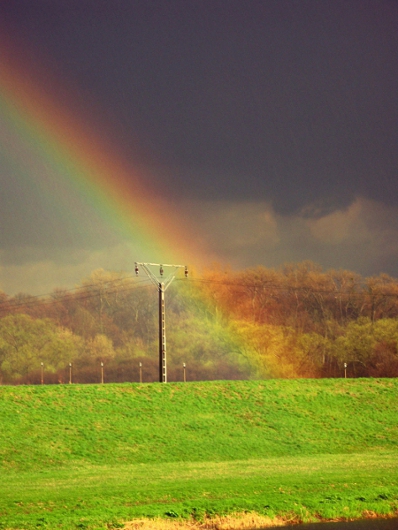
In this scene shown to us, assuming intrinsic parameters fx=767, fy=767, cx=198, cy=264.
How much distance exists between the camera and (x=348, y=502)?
100 ft

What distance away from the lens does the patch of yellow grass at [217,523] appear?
88.4ft

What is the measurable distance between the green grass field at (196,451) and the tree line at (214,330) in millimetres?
37336

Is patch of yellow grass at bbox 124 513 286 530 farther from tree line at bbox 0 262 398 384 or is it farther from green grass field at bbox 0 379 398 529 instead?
tree line at bbox 0 262 398 384

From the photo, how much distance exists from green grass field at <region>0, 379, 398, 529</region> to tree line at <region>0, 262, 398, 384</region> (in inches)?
1470

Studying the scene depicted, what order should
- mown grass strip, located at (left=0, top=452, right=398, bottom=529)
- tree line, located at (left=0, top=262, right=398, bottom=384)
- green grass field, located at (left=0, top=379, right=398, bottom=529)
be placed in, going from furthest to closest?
tree line, located at (left=0, top=262, right=398, bottom=384)
green grass field, located at (left=0, top=379, right=398, bottom=529)
mown grass strip, located at (left=0, top=452, right=398, bottom=529)

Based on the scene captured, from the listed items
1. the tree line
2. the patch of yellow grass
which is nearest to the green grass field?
the patch of yellow grass

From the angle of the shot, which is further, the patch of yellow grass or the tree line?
the tree line

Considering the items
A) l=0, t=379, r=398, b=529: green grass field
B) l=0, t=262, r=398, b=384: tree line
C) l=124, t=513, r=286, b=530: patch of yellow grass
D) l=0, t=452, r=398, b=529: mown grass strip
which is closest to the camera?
l=124, t=513, r=286, b=530: patch of yellow grass

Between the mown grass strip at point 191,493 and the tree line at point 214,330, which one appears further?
the tree line at point 214,330

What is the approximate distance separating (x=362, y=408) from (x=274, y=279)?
64.7 m

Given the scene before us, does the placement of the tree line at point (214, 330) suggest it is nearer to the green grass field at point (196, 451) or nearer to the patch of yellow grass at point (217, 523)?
the green grass field at point (196, 451)

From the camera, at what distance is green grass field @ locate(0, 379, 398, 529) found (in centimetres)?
2938

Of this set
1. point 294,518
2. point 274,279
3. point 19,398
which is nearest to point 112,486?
point 294,518

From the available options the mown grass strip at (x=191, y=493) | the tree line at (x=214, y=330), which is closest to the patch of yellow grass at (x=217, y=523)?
the mown grass strip at (x=191, y=493)
